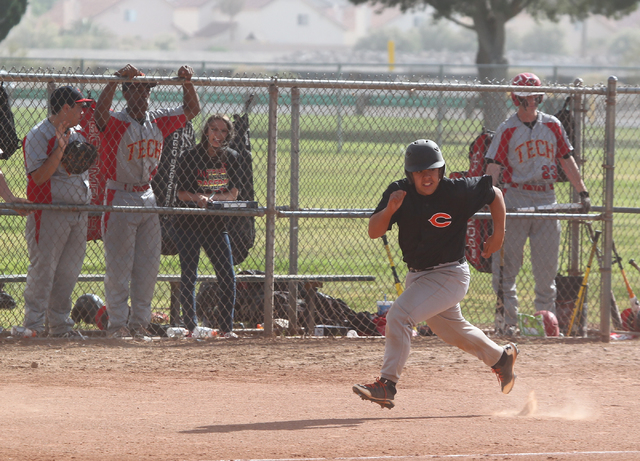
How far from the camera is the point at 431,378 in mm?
6578

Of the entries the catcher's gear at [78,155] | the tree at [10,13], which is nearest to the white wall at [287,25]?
the tree at [10,13]

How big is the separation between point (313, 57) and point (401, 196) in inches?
3394

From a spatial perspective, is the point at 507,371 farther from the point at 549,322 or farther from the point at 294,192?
the point at 294,192

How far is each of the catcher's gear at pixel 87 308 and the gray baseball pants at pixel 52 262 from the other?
68 centimetres

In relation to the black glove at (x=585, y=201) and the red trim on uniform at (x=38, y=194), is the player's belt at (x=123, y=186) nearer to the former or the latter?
the red trim on uniform at (x=38, y=194)

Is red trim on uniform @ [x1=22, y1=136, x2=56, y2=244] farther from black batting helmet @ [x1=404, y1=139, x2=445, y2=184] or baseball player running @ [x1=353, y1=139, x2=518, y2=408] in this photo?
black batting helmet @ [x1=404, y1=139, x2=445, y2=184]

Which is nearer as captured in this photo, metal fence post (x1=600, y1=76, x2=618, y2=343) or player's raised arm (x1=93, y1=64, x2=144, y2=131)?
player's raised arm (x1=93, y1=64, x2=144, y2=131)

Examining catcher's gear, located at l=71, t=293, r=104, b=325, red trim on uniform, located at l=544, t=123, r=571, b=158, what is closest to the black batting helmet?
red trim on uniform, located at l=544, t=123, r=571, b=158

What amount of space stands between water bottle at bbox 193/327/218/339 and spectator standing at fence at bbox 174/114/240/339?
0.67 feet

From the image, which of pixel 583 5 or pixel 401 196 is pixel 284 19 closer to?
pixel 583 5

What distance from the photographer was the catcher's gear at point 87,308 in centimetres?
802

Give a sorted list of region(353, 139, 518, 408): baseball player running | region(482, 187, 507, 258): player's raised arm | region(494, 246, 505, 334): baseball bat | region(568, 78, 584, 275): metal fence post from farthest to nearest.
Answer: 1. region(568, 78, 584, 275): metal fence post
2. region(494, 246, 505, 334): baseball bat
3. region(482, 187, 507, 258): player's raised arm
4. region(353, 139, 518, 408): baseball player running

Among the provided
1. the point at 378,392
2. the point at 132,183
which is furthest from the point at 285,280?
the point at 378,392

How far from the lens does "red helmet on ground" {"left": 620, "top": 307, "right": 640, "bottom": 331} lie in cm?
836
